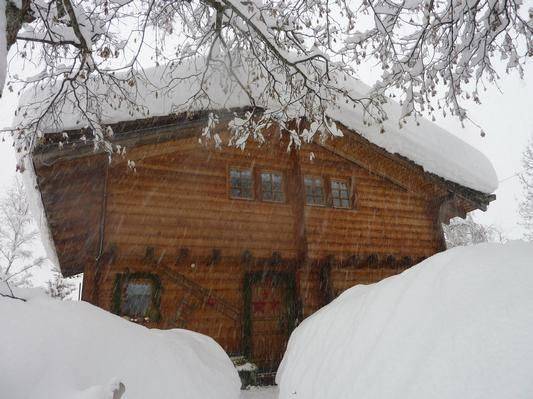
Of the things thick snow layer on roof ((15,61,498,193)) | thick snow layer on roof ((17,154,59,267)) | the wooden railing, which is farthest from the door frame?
thick snow layer on roof ((17,154,59,267))

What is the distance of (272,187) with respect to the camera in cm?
968

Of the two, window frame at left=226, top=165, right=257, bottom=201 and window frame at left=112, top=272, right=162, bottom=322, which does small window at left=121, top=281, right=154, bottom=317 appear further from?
window frame at left=226, top=165, right=257, bottom=201

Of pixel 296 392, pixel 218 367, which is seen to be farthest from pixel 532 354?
pixel 218 367

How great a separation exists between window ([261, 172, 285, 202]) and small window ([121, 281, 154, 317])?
3682mm

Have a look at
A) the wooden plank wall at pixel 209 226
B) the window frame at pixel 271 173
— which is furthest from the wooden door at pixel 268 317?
the window frame at pixel 271 173

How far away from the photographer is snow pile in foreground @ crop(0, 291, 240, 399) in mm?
2088

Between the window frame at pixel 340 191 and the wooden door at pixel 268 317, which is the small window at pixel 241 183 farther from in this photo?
the window frame at pixel 340 191

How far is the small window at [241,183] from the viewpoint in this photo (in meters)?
9.23

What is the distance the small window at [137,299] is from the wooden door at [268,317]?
2305mm

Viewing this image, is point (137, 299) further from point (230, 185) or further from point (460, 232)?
point (460, 232)

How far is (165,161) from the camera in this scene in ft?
28.5

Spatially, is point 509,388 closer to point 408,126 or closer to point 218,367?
point 218,367

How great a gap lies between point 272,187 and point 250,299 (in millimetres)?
3008

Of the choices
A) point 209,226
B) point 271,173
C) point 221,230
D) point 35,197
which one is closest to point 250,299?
point 221,230
